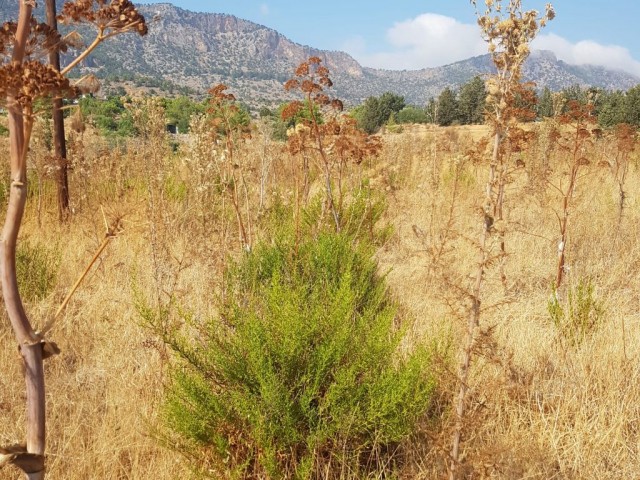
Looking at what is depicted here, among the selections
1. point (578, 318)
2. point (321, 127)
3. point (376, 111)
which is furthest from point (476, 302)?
point (376, 111)

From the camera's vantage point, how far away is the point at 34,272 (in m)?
3.56

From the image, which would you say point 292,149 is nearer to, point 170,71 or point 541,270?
point 541,270

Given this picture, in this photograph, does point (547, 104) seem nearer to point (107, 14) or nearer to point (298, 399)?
point (298, 399)

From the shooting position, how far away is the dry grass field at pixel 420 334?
196 cm

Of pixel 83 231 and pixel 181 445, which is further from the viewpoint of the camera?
pixel 83 231

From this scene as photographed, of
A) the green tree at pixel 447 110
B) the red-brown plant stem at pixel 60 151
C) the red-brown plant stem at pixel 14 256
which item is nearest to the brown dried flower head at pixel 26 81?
the red-brown plant stem at pixel 14 256

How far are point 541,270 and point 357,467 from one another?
329 centimetres

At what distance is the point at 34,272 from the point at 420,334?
8.71 feet

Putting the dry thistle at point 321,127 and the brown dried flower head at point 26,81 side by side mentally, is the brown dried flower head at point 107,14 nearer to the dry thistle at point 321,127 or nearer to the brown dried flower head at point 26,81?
the brown dried flower head at point 26,81

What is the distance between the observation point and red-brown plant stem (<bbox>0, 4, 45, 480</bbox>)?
78cm

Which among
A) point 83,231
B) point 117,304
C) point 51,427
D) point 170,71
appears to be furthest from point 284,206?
point 170,71

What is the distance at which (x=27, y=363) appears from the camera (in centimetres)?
81

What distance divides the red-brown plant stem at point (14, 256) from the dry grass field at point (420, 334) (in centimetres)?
39

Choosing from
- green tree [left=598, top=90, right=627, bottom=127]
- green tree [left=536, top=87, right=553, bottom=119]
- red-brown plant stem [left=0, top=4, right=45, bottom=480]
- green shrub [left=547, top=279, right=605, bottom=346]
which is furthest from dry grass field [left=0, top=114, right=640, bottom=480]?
green tree [left=598, top=90, right=627, bottom=127]
